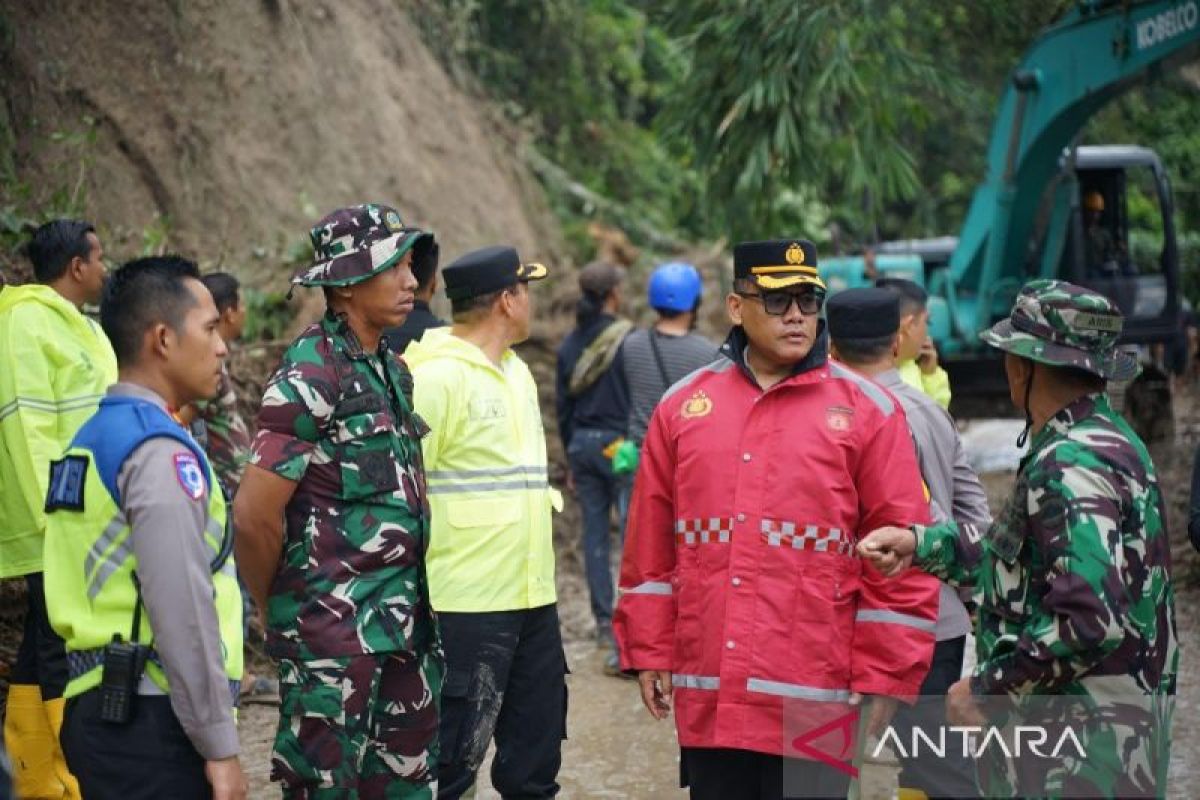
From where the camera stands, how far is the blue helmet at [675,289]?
7988 mm

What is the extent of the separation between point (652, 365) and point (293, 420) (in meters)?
4.04

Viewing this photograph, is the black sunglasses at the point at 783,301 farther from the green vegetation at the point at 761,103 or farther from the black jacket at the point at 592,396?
the green vegetation at the point at 761,103

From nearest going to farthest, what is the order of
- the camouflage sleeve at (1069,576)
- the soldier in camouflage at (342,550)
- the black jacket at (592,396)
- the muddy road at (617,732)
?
the camouflage sleeve at (1069,576)
the soldier in camouflage at (342,550)
the muddy road at (617,732)
the black jacket at (592,396)

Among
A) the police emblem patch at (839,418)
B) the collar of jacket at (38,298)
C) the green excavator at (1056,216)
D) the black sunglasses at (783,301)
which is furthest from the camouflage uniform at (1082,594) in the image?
the green excavator at (1056,216)

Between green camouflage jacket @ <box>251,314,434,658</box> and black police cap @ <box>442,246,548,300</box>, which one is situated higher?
black police cap @ <box>442,246,548,300</box>

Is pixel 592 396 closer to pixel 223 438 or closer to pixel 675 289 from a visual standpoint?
Answer: pixel 675 289

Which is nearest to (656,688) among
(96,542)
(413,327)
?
(96,542)

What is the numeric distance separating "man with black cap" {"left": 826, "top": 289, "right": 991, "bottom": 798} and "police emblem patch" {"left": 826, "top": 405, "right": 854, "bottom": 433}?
3.11 ft

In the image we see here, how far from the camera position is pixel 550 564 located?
5.23m

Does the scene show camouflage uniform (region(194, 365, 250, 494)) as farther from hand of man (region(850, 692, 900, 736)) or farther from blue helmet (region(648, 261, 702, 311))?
hand of man (region(850, 692, 900, 736))

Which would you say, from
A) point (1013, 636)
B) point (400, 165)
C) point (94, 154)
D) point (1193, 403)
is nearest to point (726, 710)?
point (1013, 636)

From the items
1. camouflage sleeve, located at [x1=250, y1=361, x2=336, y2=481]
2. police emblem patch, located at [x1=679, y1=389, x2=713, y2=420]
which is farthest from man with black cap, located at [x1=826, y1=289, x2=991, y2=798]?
camouflage sleeve, located at [x1=250, y1=361, x2=336, y2=481]

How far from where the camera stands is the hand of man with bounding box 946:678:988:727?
12.0 feet

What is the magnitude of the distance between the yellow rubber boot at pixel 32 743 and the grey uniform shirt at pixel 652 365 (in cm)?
353
